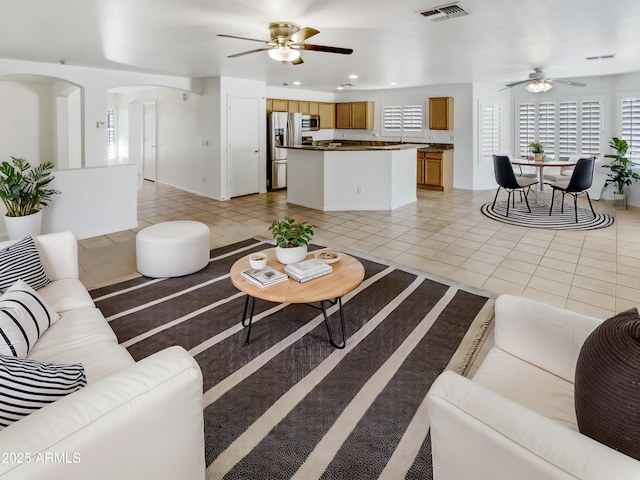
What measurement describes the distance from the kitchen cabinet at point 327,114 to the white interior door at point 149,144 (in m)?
4.06

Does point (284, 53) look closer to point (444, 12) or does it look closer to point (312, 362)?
point (444, 12)

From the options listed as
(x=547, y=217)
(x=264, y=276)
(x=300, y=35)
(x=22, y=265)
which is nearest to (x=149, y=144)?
(x=300, y=35)

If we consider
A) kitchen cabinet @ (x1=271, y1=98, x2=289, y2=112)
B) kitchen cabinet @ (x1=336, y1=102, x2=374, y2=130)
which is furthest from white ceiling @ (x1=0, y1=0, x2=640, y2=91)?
kitchen cabinet @ (x1=336, y1=102, x2=374, y2=130)

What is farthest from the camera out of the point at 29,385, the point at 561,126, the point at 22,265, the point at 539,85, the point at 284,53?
the point at 561,126

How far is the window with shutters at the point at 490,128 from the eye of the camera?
863 centimetres

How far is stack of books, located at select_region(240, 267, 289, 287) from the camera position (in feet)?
8.24

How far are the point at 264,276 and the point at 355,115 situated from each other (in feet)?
28.3

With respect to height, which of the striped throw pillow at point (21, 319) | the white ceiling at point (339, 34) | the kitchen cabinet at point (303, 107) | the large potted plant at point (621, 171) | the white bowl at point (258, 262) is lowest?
the striped throw pillow at point (21, 319)

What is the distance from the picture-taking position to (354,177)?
22.3ft

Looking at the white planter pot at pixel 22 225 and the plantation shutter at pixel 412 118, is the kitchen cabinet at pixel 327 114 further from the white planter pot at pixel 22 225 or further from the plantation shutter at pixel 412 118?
the white planter pot at pixel 22 225

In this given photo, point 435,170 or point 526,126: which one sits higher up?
point 526,126

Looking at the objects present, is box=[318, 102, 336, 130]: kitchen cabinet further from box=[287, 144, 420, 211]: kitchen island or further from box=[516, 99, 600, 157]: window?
box=[516, 99, 600, 157]: window

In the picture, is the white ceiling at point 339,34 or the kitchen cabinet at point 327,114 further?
the kitchen cabinet at point 327,114

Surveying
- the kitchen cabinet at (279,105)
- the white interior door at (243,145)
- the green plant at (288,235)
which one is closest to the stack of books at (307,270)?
the green plant at (288,235)
